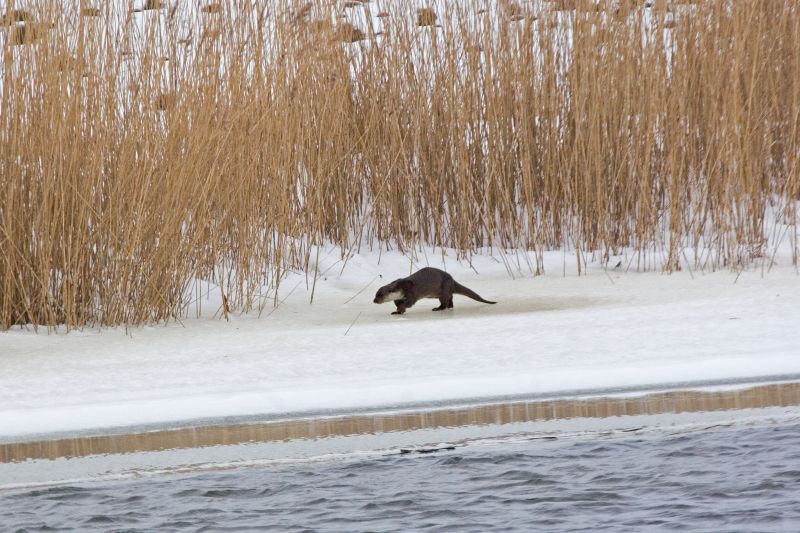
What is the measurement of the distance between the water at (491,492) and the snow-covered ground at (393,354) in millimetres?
498

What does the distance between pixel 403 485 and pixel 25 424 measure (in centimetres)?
105

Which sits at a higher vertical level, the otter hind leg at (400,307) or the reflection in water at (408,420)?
the otter hind leg at (400,307)

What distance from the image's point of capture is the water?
7.54 ft

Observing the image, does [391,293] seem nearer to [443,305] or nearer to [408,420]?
[443,305]

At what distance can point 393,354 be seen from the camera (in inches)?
150

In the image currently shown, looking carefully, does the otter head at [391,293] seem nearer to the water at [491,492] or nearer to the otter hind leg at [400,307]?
the otter hind leg at [400,307]

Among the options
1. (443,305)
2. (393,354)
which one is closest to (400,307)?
(443,305)

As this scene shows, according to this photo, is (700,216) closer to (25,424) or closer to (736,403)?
(736,403)

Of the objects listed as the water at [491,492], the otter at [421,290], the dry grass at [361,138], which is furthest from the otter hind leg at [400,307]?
the water at [491,492]

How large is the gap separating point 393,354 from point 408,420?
0.85 m

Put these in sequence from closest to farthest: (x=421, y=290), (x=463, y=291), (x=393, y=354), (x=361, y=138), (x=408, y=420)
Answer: (x=408, y=420)
(x=393, y=354)
(x=421, y=290)
(x=463, y=291)
(x=361, y=138)

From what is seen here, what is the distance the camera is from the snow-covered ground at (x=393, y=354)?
3.20 m

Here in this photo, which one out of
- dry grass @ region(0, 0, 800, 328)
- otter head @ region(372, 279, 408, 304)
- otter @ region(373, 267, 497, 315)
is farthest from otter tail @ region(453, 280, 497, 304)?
dry grass @ region(0, 0, 800, 328)

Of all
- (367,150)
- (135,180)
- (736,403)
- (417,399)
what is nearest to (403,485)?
(417,399)
